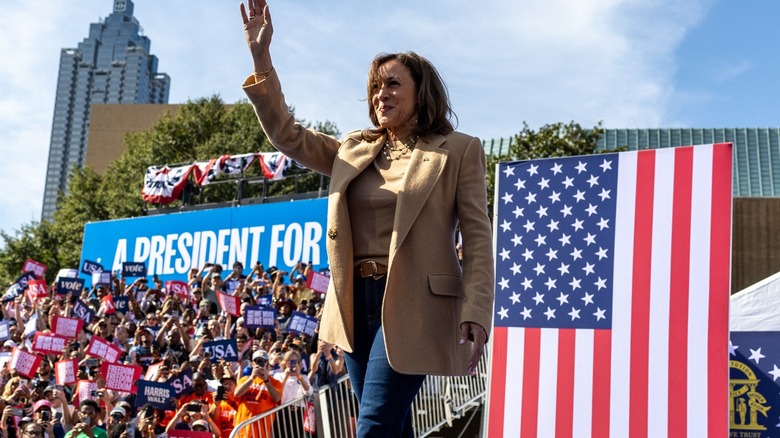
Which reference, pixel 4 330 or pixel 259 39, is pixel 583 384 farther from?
pixel 4 330

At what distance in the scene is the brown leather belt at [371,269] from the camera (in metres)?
2.35

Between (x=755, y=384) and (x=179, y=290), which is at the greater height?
(x=179, y=290)

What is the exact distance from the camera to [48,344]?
1157 cm

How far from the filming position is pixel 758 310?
24.9 feet

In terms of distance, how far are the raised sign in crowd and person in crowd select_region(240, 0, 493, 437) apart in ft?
16.5

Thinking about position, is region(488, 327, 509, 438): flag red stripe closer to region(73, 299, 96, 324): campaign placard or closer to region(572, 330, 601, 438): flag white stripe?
region(572, 330, 601, 438): flag white stripe

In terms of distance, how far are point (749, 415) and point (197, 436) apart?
4748mm

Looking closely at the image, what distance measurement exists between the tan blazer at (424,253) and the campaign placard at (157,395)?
20.6 feet

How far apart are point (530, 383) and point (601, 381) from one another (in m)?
0.44

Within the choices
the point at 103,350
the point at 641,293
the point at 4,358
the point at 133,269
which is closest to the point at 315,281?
the point at 103,350

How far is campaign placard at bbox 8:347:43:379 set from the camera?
33.9 ft

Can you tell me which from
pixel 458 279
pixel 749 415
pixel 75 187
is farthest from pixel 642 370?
pixel 75 187

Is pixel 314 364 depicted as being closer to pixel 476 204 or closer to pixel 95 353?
pixel 95 353

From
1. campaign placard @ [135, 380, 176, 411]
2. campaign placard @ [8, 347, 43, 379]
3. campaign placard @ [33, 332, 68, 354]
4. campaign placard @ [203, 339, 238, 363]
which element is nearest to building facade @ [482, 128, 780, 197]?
campaign placard @ [33, 332, 68, 354]
